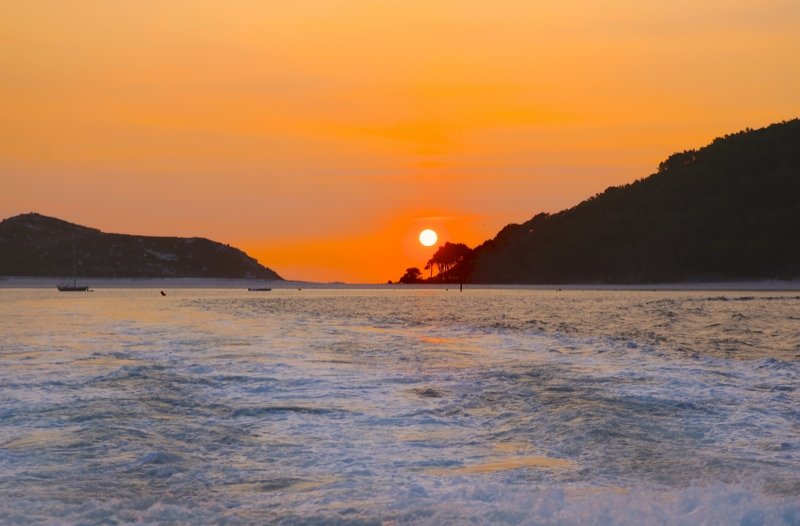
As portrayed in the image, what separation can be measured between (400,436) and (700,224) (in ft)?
482

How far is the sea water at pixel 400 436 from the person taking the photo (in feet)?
28.1

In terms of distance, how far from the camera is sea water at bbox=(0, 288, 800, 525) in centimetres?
856

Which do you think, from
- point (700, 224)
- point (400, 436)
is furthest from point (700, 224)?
point (400, 436)

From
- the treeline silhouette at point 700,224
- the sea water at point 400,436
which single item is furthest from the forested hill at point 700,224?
the sea water at point 400,436

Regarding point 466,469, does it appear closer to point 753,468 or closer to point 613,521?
point 613,521

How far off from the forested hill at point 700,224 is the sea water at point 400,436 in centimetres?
12209

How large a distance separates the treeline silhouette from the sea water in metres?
121

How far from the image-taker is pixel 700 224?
5846 inches

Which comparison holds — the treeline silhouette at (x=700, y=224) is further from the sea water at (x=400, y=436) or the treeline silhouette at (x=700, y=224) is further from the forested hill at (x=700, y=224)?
the sea water at (x=400, y=436)

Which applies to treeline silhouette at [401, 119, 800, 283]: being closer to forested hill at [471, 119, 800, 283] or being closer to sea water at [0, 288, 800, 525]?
forested hill at [471, 119, 800, 283]

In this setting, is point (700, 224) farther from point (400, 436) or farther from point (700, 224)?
point (400, 436)

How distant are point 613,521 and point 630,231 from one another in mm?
161194

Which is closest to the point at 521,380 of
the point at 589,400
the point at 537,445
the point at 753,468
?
the point at 589,400

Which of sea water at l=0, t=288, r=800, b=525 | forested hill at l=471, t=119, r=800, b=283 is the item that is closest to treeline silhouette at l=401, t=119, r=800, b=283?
forested hill at l=471, t=119, r=800, b=283
